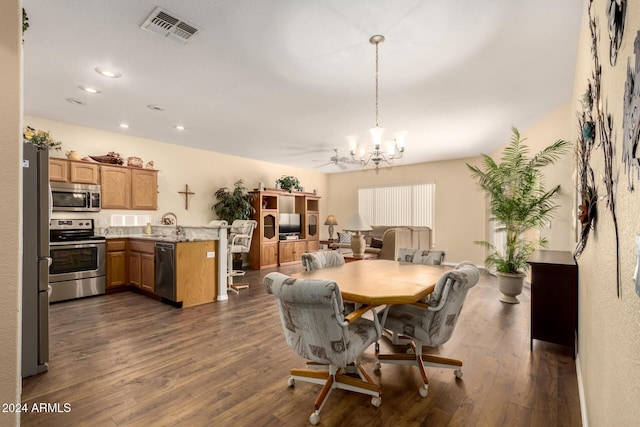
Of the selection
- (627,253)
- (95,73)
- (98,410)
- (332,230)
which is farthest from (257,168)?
(627,253)

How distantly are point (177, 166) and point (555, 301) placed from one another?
6.37 meters

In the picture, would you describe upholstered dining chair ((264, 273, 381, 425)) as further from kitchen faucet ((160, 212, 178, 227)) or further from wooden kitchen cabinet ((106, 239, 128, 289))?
kitchen faucet ((160, 212, 178, 227))

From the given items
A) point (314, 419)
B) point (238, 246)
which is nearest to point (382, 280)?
point (314, 419)

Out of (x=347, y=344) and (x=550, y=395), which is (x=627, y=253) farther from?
(x=550, y=395)

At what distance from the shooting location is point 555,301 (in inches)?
106

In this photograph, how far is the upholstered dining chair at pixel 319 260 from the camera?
112 inches

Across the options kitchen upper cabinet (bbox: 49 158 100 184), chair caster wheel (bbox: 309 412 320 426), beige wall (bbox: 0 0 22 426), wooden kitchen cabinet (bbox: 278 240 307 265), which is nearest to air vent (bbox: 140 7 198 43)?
beige wall (bbox: 0 0 22 426)

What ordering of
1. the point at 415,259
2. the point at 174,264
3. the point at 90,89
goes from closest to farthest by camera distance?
the point at 415,259
the point at 90,89
the point at 174,264

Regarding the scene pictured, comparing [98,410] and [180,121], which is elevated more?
[180,121]

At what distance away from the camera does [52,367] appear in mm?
2377

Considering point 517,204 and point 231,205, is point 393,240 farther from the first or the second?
point 231,205

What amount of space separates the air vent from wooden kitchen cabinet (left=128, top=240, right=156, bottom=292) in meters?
2.92

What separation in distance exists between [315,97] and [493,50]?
6.26 feet

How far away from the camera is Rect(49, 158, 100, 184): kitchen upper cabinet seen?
439 cm
